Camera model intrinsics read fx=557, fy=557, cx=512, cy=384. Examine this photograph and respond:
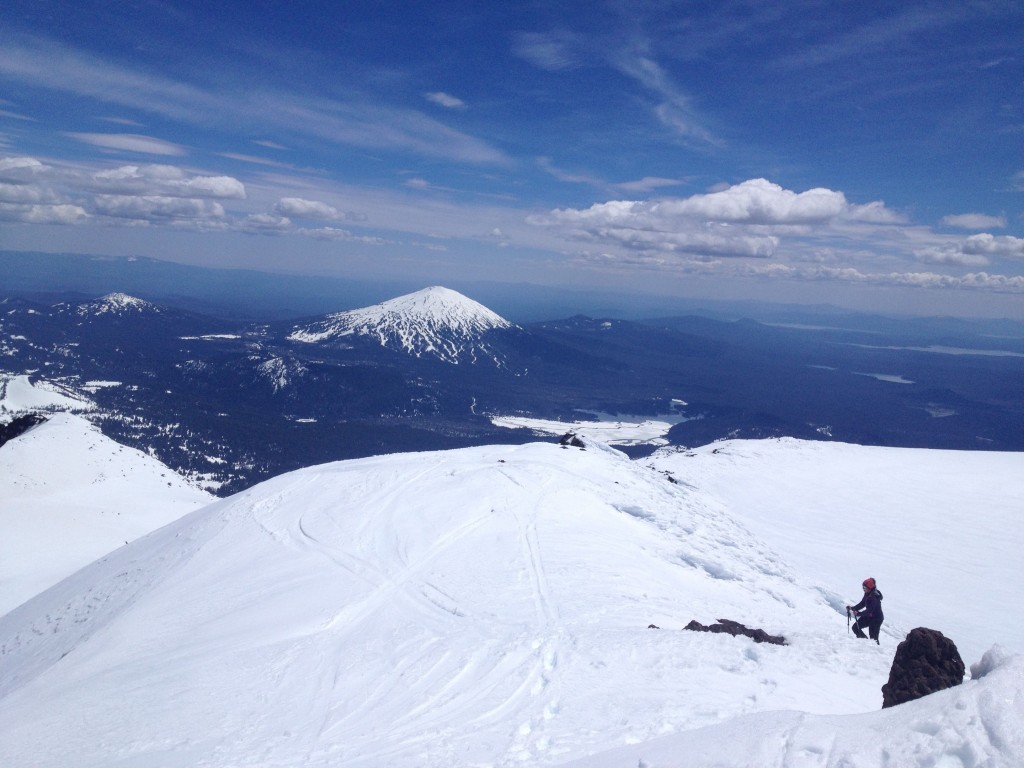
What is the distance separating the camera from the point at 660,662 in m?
10.7

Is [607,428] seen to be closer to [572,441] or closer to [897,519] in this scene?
[572,441]

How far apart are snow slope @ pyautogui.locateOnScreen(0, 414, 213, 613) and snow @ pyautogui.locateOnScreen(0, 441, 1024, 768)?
62.7 ft

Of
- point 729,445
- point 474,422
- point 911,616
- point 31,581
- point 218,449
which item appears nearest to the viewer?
point 911,616

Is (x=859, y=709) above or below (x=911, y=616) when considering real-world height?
above

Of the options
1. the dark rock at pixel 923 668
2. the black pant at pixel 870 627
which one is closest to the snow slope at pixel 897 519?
the black pant at pixel 870 627

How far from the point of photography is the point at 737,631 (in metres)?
13.0

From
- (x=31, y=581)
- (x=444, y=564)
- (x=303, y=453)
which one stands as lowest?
(x=303, y=453)

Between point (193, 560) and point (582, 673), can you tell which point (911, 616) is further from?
point (193, 560)

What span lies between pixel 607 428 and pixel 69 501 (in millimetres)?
133627

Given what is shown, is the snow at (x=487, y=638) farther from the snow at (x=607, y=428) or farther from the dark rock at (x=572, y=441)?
the snow at (x=607, y=428)

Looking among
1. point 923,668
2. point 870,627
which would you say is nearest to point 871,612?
point 870,627

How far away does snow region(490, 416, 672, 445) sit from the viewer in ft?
479

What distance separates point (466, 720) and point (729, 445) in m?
38.8

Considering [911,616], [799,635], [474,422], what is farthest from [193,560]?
[474,422]
